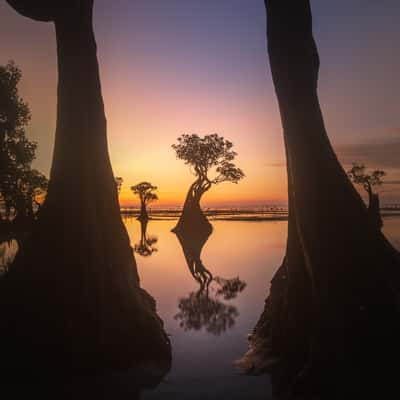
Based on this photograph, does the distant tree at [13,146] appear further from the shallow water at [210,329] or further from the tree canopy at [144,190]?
the tree canopy at [144,190]

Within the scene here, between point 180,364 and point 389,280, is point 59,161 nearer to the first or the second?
point 180,364

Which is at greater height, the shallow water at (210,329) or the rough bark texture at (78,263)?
the rough bark texture at (78,263)

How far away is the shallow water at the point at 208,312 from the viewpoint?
564 cm

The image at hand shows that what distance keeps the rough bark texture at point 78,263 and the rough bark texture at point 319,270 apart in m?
2.48

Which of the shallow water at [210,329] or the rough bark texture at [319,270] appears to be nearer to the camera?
the rough bark texture at [319,270]

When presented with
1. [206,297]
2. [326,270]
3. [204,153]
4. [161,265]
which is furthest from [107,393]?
[204,153]

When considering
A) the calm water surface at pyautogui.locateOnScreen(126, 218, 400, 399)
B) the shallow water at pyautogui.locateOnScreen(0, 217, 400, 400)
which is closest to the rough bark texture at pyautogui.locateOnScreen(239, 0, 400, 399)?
the calm water surface at pyautogui.locateOnScreen(126, 218, 400, 399)

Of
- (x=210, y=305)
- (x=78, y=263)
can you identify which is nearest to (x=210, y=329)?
(x=210, y=305)

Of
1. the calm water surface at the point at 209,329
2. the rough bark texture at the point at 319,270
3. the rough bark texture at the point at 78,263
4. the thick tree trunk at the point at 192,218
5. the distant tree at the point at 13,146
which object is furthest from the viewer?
the thick tree trunk at the point at 192,218

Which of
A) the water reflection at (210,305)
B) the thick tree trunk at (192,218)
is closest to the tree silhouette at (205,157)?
the thick tree trunk at (192,218)

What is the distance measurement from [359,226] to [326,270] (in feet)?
3.11

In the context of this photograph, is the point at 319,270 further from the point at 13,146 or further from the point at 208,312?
the point at 13,146

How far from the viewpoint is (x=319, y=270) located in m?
5.58

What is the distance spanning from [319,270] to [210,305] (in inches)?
228
